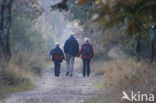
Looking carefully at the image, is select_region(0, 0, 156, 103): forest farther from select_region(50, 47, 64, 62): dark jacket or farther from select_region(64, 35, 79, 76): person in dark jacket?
select_region(50, 47, 64, 62): dark jacket

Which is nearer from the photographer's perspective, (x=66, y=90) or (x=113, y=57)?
(x=66, y=90)

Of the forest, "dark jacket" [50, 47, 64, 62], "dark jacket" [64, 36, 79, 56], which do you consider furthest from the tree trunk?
"dark jacket" [64, 36, 79, 56]

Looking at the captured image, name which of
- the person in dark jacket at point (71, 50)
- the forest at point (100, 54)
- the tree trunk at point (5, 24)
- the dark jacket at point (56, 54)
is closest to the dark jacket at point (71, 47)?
the person in dark jacket at point (71, 50)

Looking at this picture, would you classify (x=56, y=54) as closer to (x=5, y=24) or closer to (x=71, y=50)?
(x=71, y=50)

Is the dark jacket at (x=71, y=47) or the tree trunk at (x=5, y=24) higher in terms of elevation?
the tree trunk at (x=5, y=24)

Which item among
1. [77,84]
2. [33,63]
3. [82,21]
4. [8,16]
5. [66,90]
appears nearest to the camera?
[66,90]

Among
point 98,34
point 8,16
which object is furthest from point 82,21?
point 8,16

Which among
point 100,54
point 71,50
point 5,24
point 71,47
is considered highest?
point 5,24

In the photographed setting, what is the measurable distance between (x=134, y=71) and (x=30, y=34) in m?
14.6

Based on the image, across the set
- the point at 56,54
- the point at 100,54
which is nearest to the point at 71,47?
the point at 56,54

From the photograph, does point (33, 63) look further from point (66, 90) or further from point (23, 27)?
point (66, 90)

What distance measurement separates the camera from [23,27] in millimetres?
22438

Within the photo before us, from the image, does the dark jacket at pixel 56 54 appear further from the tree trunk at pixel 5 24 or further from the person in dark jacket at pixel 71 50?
the tree trunk at pixel 5 24

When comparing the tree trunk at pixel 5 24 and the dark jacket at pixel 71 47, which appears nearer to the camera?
the tree trunk at pixel 5 24
